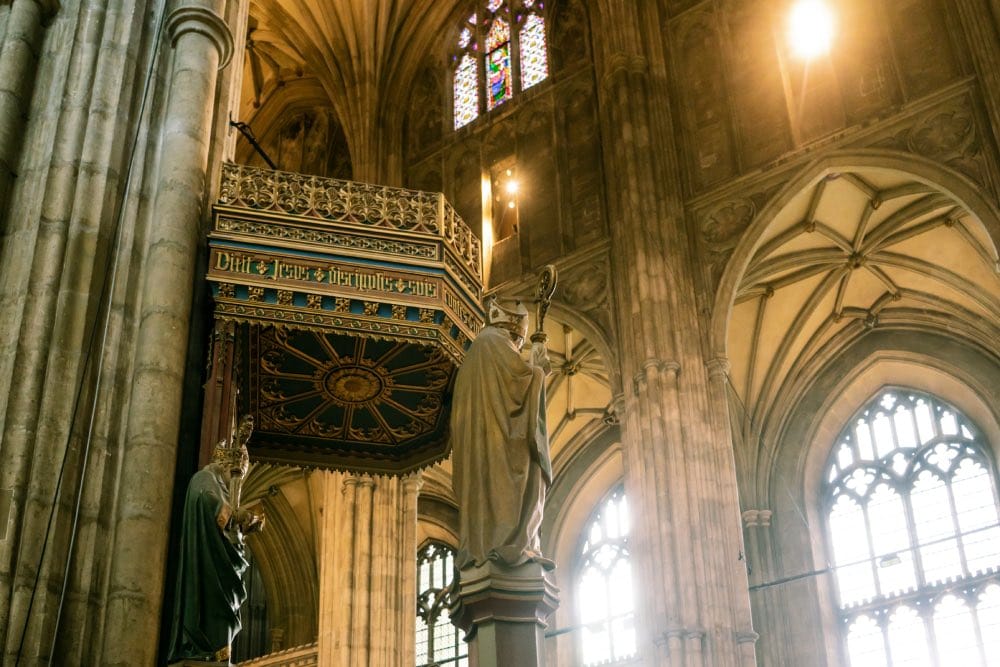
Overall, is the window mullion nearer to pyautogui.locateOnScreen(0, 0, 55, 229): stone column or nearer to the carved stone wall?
the carved stone wall

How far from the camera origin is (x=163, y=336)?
7910 millimetres

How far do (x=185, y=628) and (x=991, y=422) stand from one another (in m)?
14.0

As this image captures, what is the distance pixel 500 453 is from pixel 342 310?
10.1 ft

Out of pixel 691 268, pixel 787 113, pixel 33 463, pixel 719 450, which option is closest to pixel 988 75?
pixel 787 113

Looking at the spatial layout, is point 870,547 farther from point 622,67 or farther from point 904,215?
point 622,67

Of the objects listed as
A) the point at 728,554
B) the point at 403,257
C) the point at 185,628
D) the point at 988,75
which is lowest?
the point at 185,628

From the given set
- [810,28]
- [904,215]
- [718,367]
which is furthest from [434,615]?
[810,28]

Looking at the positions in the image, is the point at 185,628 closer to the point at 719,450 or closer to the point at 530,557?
the point at 530,557

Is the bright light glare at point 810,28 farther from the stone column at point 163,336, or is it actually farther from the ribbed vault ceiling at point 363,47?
the stone column at point 163,336

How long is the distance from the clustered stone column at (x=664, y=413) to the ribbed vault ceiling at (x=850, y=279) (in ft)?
5.62

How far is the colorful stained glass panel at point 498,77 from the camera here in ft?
64.7

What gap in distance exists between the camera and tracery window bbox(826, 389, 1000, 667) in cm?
1725

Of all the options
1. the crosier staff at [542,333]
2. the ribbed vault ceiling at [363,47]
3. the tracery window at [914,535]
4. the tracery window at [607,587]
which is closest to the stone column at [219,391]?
the crosier staff at [542,333]

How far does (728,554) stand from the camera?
13.8m
